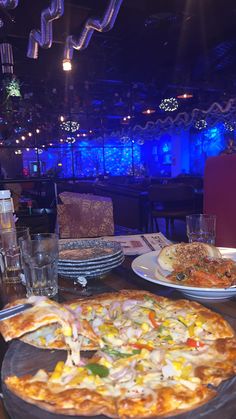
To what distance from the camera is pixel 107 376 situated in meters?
0.74

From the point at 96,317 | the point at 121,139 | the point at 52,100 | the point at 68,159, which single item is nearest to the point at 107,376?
the point at 96,317

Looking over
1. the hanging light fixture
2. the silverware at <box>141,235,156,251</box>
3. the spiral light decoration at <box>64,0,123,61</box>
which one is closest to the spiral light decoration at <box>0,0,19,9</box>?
the spiral light decoration at <box>64,0,123,61</box>

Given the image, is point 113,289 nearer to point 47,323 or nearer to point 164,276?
point 164,276

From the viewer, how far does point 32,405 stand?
0.63 m

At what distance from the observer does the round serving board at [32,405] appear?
0.60 metres

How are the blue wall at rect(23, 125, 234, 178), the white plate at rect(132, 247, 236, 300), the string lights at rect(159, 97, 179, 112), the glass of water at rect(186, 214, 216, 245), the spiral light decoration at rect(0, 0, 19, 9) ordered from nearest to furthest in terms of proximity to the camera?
the white plate at rect(132, 247, 236, 300) < the glass of water at rect(186, 214, 216, 245) < the spiral light decoration at rect(0, 0, 19, 9) < the string lights at rect(159, 97, 179, 112) < the blue wall at rect(23, 125, 234, 178)

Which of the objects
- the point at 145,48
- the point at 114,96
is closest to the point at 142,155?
the point at 114,96

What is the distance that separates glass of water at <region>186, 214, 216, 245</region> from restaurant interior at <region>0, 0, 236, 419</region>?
6.1 inches

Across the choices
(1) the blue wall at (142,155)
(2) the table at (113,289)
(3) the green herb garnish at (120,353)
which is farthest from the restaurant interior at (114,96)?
(1) the blue wall at (142,155)

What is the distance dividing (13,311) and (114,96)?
9848 mm

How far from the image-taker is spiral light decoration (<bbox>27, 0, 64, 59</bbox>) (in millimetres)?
2406

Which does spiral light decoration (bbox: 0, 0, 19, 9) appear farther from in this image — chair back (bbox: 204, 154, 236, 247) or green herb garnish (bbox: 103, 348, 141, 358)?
green herb garnish (bbox: 103, 348, 141, 358)

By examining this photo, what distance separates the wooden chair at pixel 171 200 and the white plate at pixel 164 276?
17.3ft

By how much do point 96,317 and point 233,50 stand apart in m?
8.23
